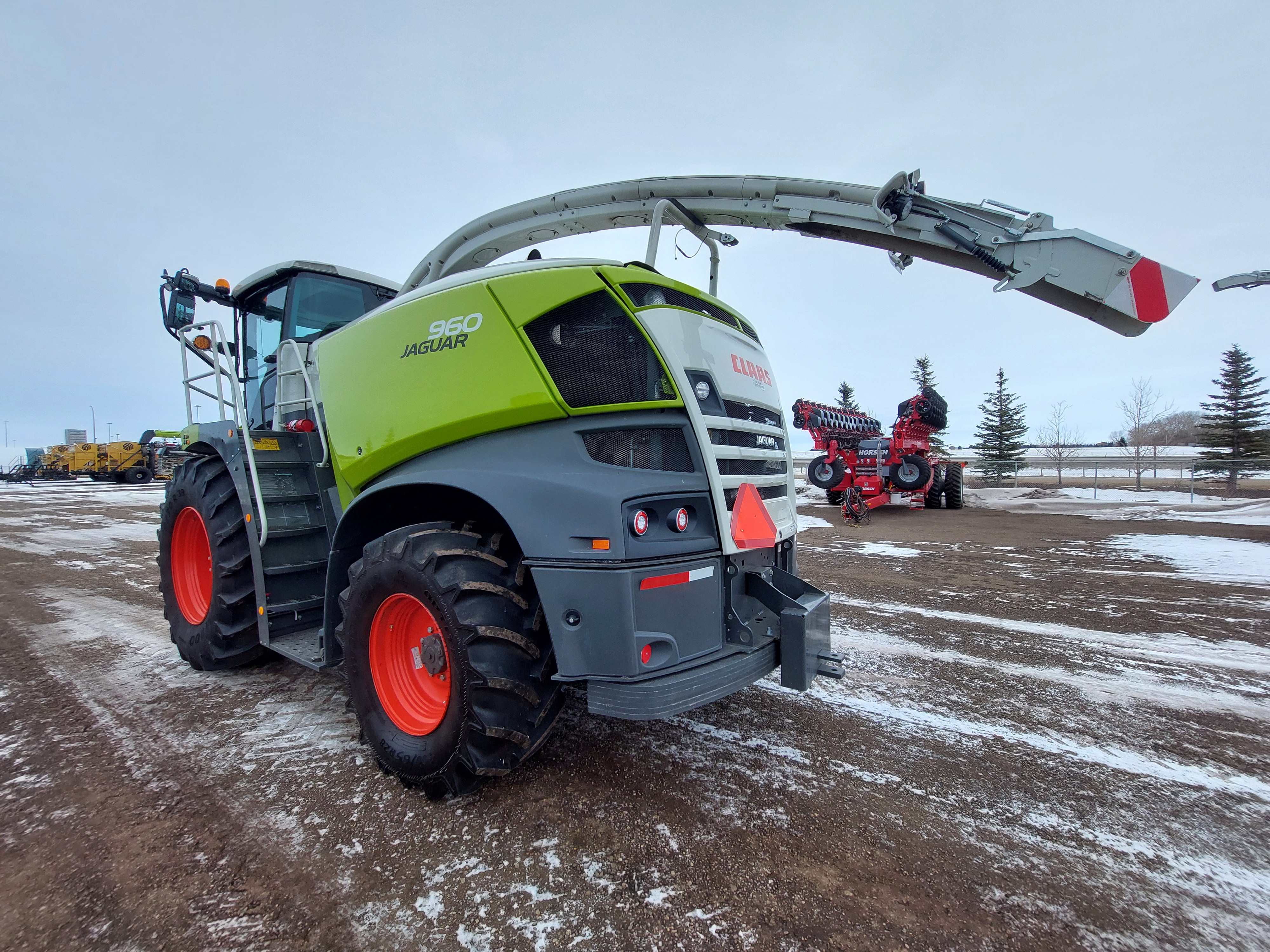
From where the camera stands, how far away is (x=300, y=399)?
3.77 metres

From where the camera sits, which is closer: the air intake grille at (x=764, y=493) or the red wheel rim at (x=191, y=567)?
the air intake grille at (x=764, y=493)

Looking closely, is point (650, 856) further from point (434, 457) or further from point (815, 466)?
point (815, 466)

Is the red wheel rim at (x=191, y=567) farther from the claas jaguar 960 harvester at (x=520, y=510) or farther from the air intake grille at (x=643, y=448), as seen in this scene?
the air intake grille at (x=643, y=448)

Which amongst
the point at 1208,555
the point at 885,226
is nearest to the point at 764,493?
the point at 885,226

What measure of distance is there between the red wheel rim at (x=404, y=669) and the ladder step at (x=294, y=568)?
1111 mm

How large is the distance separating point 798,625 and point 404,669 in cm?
178

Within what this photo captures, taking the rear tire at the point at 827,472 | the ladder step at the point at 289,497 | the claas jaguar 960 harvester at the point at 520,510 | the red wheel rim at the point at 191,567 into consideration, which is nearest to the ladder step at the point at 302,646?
the claas jaguar 960 harvester at the point at 520,510

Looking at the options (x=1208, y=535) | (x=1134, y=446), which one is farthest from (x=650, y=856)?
(x=1134, y=446)

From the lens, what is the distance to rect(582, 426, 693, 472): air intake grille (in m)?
2.32

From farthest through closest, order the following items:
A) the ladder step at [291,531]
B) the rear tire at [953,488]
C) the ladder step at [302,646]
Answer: the rear tire at [953,488]
the ladder step at [291,531]
the ladder step at [302,646]

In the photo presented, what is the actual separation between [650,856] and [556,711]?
2.04ft

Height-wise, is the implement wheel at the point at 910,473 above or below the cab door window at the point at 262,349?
below

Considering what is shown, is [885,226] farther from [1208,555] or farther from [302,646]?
[1208,555]

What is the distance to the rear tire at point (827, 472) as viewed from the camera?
14.4 metres
